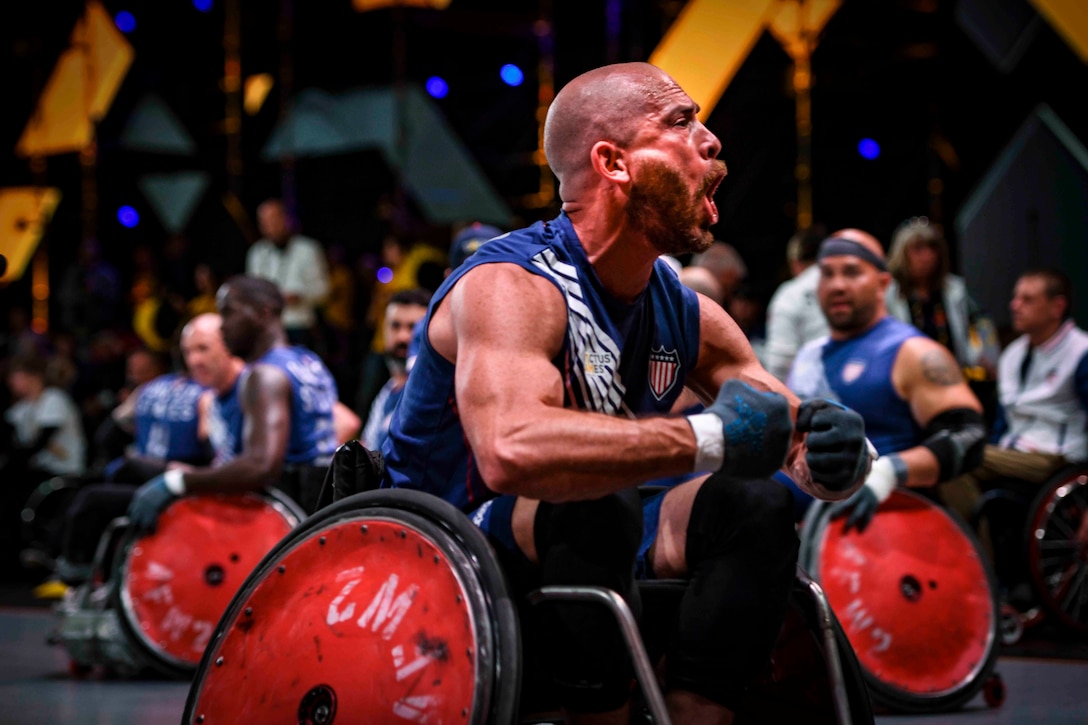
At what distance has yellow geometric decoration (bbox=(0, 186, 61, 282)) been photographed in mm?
12305

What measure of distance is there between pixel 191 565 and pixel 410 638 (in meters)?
2.93

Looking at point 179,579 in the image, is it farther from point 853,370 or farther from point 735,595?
point 735,595

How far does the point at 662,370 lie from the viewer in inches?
86.4

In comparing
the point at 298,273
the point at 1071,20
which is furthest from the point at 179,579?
the point at 1071,20

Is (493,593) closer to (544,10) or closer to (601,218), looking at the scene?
(601,218)

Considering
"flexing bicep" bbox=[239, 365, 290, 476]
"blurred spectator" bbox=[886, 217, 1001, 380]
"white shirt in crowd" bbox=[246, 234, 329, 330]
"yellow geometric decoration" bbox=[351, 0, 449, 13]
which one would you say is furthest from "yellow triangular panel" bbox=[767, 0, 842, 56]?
"flexing bicep" bbox=[239, 365, 290, 476]

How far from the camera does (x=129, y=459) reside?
5.61 metres

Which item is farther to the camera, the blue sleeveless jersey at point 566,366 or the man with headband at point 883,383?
the man with headband at point 883,383

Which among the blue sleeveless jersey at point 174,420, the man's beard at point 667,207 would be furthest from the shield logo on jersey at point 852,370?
the blue sleeveless jersey at point 174,420

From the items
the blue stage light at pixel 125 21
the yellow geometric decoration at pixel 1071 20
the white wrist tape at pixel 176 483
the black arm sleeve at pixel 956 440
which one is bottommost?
the white wrist tape at pixel 176 483

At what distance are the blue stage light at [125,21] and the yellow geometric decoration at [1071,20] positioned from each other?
813 centimetres

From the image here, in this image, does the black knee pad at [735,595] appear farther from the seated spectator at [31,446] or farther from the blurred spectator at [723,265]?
the seated spectator at [31,446]

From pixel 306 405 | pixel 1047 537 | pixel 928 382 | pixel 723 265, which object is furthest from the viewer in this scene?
pixel 723 265

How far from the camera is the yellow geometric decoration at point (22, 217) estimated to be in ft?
40.4
